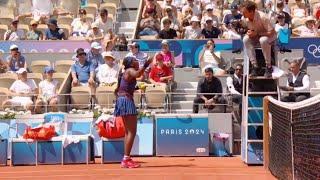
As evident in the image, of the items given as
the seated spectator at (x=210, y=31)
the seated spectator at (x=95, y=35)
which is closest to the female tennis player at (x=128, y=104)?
the seated spectator at (x=95, y=35)

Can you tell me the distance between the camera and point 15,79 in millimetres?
19953

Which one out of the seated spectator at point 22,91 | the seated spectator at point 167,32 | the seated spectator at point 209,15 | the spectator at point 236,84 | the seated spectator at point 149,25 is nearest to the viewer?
the spectator at point 236,84

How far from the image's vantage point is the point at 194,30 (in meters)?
21.6

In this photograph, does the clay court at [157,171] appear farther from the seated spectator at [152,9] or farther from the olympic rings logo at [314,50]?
the seated spectator at [152,9]

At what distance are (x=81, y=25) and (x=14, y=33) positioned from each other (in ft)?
6.29

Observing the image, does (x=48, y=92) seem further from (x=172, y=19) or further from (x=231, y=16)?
(x=231, y=16)

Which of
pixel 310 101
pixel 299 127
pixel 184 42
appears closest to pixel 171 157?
pixel 184 42

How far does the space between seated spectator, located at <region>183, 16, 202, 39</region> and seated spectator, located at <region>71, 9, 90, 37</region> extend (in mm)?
2966

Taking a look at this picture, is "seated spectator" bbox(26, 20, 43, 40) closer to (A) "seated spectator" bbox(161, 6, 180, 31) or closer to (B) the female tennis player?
(A) "seated spectator" bbox(161, 6, 180, 31)

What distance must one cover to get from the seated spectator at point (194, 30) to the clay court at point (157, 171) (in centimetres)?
638

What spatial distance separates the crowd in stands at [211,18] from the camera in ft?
70.3

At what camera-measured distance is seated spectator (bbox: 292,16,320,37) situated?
2141cm

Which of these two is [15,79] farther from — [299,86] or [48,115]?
[299,86]

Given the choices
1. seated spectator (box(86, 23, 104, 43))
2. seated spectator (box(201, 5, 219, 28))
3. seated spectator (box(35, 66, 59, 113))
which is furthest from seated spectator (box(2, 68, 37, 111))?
seated spectator (box(201, 5, 219, 28))
